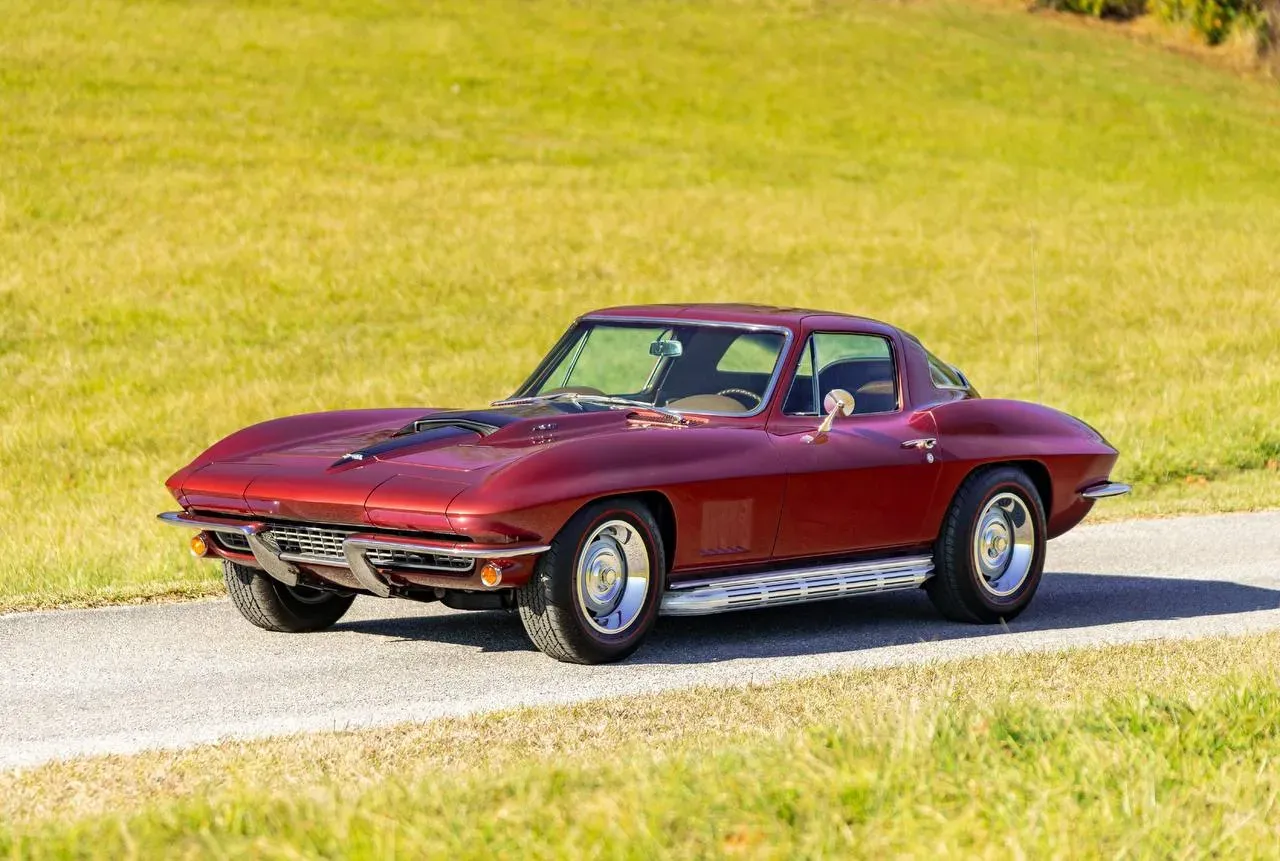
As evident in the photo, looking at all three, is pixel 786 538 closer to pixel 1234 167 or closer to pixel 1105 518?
pixel 1105 518

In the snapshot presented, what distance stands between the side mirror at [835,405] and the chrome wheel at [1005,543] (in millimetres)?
1092

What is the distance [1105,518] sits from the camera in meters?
13.1

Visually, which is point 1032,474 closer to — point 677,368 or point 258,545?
point 677,368

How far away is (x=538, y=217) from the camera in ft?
93.6

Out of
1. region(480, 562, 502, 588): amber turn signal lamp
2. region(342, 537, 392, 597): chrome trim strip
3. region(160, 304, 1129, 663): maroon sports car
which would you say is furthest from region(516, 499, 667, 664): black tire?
region(342, 537, 392, 597): chrome trim strip

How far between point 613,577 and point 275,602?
1.74 m

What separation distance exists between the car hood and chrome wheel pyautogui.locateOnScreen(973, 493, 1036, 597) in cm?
196

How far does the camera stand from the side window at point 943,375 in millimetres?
9578

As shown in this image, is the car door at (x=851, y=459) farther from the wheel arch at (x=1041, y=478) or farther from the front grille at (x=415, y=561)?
the front grille at (x=415, y=561)

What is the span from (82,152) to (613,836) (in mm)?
27879

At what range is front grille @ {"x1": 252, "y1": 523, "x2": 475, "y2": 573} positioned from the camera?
7207mm

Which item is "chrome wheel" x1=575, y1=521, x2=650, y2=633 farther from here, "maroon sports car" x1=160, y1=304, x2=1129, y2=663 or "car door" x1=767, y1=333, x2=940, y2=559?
"car door" x1=767, y1=333, x2=940, y2=559

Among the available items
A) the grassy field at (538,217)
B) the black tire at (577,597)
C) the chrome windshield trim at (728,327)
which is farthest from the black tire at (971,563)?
the grassy field at (538,217)

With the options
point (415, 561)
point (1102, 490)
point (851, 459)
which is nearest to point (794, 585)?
point (851, 459)
